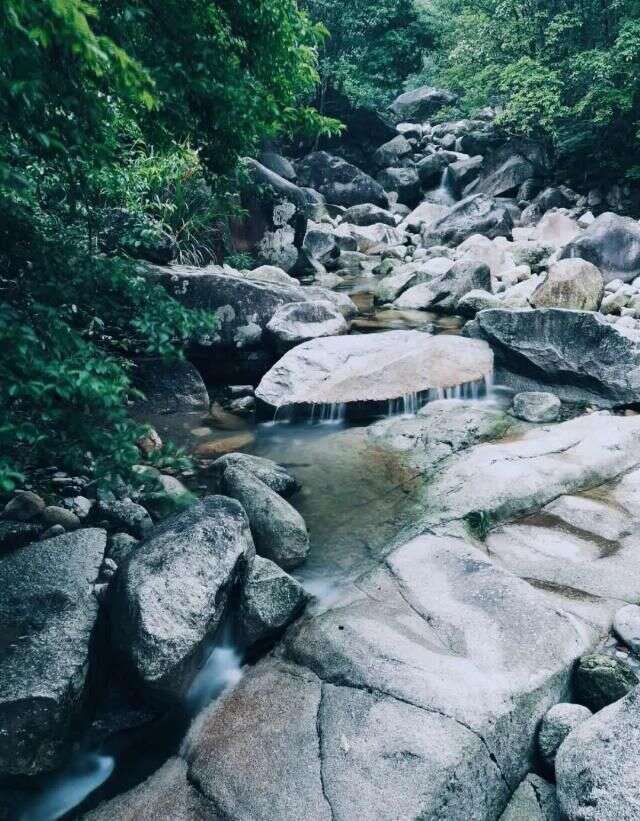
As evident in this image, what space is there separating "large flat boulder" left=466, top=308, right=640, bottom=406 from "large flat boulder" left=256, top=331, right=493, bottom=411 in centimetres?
39

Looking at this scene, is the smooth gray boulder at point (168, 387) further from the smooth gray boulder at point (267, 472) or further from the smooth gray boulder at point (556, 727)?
the smooth gray boulder at point (556, 727)

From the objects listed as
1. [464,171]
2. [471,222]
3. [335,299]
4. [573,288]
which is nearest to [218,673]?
[335,299]

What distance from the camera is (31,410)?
2.71 m

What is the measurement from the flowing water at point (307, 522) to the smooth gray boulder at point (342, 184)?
19067mm

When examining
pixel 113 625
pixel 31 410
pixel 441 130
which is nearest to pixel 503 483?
pixel 113 625

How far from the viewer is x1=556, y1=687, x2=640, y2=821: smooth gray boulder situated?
226 centimetres

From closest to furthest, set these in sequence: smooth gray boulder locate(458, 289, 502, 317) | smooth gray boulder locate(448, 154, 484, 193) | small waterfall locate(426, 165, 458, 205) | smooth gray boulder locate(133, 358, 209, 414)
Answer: smooth gray boulder locate(133, 358, 209, 414)
smooth gray boulder locate(458, 289, 502, 317)
smooth gray boulder locate(448, 154, 484, 193)
small waterfall locate(426, 165, 458, 205)

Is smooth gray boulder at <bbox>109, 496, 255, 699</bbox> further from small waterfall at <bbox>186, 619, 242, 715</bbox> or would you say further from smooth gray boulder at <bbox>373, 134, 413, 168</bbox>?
smooth gray boulder at <bbox>373, 134, 413, 168</bbox>

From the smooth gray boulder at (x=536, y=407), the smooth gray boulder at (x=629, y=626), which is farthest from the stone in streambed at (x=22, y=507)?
the smooth gray boulder at (x=536, y=407)

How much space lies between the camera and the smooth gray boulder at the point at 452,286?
12055 mm

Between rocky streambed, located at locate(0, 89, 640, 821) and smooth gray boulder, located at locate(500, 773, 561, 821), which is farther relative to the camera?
rocky streambed, located at locate(0, 89, 640, 821)

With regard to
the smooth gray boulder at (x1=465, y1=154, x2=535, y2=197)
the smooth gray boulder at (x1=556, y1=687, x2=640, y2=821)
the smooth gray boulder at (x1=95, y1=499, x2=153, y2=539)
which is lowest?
the smooth gray boulder at (x1=556, y1=687, x2=640, y2=821)

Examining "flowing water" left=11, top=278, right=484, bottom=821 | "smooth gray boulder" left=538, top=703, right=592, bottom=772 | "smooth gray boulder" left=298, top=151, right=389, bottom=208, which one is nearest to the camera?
"smooth gray boulder" left=538, top=703, right=592, bottom=772

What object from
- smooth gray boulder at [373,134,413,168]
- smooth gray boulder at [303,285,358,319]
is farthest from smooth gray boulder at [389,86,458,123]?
smooth gray boulder at [303,285,358,319]
